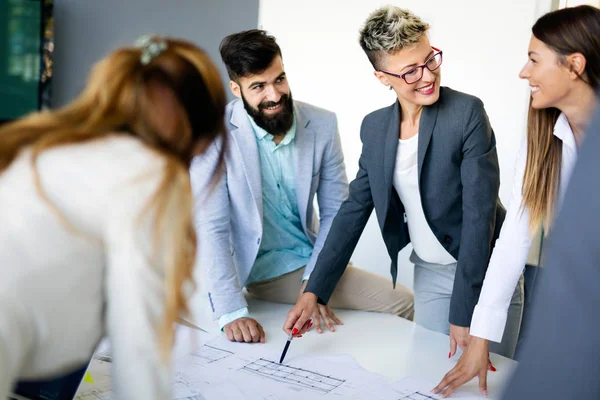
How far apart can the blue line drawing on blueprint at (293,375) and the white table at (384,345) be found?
0.35 ft

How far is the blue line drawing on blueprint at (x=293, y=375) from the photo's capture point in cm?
160

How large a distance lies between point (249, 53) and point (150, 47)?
1411mm

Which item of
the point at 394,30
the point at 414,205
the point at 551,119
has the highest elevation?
the point at 394,30

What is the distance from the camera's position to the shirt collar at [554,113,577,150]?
1745mm

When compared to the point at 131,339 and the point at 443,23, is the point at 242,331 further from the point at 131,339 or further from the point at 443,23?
the point at 443,23

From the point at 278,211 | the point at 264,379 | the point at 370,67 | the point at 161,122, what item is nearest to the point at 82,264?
the point at 161,122

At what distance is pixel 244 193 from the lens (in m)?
2.39

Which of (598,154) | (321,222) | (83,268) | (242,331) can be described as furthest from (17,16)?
(598,154)

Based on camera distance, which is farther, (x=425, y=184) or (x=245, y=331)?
(x=425, y=184)

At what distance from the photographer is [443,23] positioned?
12.8 feet

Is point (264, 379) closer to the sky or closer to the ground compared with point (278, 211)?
closer to the ground

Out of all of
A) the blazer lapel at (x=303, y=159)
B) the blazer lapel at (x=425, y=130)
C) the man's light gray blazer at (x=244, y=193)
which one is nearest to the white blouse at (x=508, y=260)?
the blazer lapel at (x=425, y=130)

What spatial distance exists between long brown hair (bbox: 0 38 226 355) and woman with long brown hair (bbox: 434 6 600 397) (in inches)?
38.5

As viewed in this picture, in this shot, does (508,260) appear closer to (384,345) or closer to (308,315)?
(384,345)
